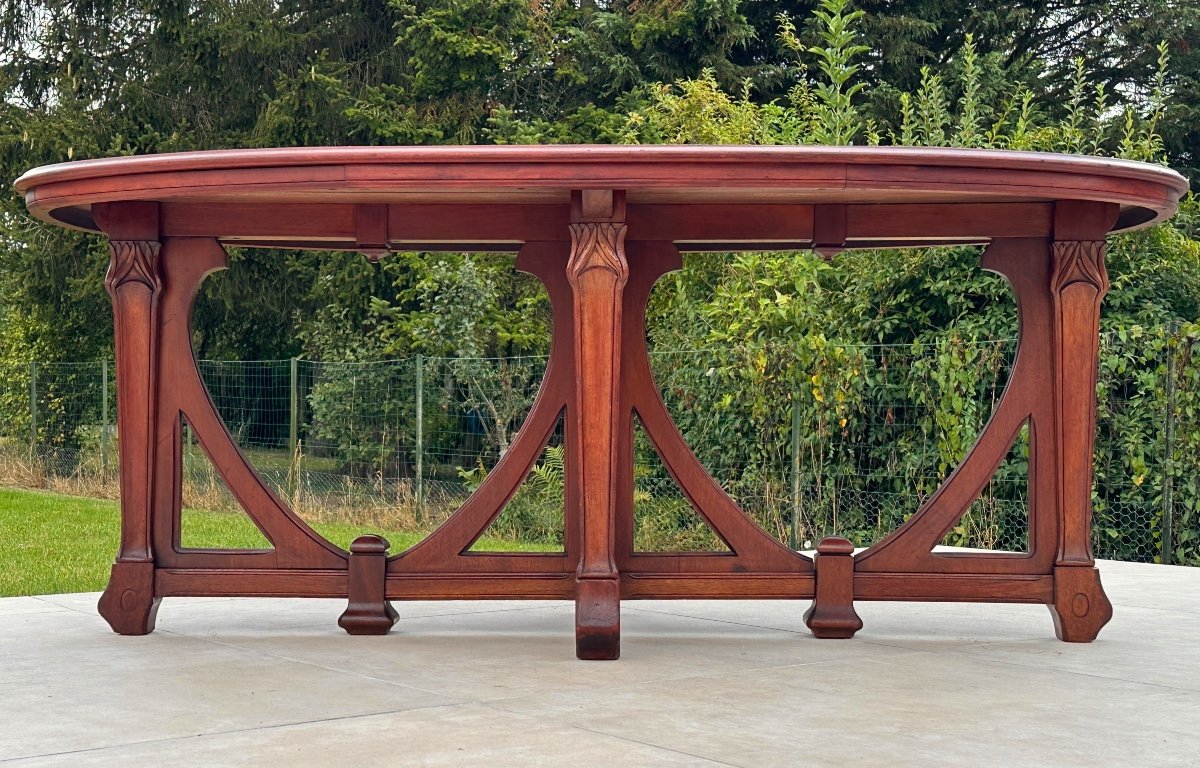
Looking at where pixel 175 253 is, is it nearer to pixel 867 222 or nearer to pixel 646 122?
pixel 867 222

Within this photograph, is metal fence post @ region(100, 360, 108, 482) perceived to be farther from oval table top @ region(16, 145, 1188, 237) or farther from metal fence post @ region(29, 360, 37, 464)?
oval table top @ region(16, 145, 1188, 237)

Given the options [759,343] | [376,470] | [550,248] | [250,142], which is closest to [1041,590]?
[550,248]

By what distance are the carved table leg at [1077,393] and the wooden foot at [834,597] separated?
2.85ft

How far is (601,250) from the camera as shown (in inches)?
238

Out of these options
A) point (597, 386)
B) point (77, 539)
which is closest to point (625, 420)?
point (597, 386)

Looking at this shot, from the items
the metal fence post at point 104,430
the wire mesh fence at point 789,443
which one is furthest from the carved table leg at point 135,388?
the metal fence post at point 104,430

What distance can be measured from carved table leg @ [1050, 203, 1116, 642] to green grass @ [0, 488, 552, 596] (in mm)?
4507

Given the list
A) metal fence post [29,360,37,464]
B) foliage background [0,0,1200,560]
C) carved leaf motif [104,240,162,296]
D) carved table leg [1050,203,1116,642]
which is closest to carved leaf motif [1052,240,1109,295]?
carved table leg [1050,203,1116,642]

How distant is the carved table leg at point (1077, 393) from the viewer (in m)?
6.46

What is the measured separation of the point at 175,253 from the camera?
664cm

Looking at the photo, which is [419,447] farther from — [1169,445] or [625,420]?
[625,420]

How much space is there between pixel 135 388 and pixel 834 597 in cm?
312

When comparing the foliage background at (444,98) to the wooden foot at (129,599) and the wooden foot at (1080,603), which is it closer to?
the wooden foot at (129,599)

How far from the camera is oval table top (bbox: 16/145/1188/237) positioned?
18.8 feet
